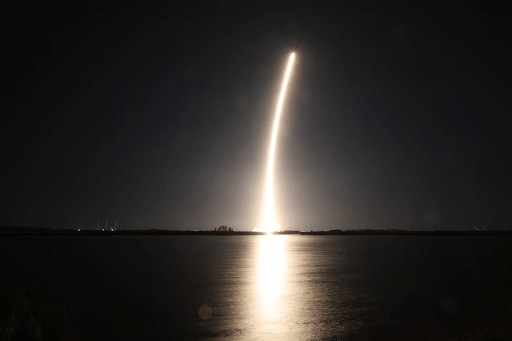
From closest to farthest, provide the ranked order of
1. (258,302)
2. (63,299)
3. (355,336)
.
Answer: (355,336) < (258,302) < (63,299)

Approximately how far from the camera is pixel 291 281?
110 feet

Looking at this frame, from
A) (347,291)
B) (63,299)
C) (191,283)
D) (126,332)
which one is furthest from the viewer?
(191,283)

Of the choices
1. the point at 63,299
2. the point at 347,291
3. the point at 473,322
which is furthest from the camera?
the point at 347,291

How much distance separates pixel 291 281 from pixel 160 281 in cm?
1202

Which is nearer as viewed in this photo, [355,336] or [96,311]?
[355,336]

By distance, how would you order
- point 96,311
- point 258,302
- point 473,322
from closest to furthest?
point 473,322
point 96,311
point 258,302

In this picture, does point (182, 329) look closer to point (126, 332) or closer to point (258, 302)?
point (126, 332)

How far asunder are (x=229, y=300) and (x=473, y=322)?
1363cm

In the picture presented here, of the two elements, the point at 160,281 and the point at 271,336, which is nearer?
the point at 271,336

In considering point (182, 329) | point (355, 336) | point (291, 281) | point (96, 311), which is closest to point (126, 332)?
point (182, 329)

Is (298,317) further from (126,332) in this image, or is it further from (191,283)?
(191,283)

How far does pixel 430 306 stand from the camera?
2233 centimetres

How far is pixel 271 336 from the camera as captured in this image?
1528cm

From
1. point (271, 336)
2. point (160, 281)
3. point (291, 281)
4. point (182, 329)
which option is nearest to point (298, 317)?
point (271, 336)
